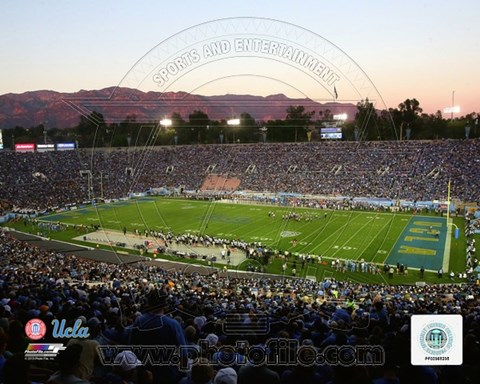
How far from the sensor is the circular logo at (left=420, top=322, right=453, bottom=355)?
4895mm

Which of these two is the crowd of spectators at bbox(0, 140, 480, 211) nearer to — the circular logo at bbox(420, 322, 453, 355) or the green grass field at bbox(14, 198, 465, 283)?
the green grass field at bbox(14, 198, 465, 283)

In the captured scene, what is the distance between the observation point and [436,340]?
16.4ft

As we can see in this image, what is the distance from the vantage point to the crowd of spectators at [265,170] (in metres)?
45.3

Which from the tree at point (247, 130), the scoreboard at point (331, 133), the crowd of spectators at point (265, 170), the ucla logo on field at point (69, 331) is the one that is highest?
the tree at point (247, 130)

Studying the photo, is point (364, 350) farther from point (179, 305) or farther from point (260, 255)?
point (260, 255)

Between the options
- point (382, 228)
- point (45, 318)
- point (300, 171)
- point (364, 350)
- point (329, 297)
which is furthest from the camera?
point (300, 171)

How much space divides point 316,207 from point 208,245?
54.7 ft

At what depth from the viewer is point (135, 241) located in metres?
30.7

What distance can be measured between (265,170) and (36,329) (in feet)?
165

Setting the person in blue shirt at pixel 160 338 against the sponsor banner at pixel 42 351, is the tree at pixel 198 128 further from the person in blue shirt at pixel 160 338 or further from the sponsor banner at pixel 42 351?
the person in blue shirt at pixel 160 338

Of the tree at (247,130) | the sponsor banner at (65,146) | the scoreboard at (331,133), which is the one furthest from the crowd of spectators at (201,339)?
the sponsor banner at (65,146)

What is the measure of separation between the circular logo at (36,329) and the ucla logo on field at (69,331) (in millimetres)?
155

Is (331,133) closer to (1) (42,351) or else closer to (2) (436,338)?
(2) (436,338)

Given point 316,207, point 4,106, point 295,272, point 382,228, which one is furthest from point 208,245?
point 4,106
